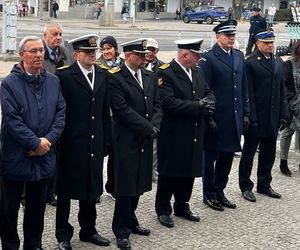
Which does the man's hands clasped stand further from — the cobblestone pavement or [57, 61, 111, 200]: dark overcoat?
the cobblestone pavement

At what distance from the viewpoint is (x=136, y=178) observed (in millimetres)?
5652

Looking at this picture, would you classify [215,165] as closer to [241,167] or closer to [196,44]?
[241,167]

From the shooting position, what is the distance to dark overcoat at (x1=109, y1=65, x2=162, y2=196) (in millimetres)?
5512

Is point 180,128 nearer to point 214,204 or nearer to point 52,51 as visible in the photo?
point 214,204

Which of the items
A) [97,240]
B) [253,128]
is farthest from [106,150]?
[253,128]

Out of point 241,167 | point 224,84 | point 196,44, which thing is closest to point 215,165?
point 241,167

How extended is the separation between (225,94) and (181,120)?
768 mm

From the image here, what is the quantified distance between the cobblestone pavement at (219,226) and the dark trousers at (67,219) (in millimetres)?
150

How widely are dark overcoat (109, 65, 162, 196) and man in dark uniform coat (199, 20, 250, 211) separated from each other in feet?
3.79

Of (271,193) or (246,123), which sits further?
(271,193)

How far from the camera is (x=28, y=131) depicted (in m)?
4.77

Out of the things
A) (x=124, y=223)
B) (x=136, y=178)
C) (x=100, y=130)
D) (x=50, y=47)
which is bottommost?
(x=124, y=223)

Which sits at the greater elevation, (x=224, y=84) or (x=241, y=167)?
(x=224, y=84)

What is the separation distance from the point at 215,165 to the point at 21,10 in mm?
50288
